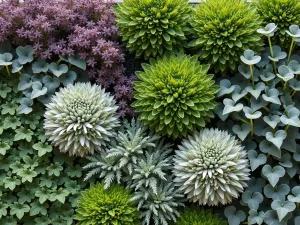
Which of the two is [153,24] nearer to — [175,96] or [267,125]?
[175,96]

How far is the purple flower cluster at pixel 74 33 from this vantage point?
240 centimetres

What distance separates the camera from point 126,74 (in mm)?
2590

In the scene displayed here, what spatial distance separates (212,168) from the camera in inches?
85.9

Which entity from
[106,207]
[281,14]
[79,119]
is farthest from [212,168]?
[281,14]

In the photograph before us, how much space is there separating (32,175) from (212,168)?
967 mm

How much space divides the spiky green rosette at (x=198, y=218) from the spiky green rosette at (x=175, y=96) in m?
0.43

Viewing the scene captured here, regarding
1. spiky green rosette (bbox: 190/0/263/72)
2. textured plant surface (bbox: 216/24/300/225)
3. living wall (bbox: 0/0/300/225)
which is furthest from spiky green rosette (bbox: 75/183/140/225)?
spiky green rosette (bbox: 190/0/263/72)

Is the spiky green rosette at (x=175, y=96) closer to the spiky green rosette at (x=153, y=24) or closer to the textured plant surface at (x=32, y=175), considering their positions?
the spiky green rosette at (x=153, y=24)

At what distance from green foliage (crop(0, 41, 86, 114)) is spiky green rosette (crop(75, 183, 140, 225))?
1.95 feet

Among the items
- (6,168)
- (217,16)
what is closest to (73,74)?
(6,168)

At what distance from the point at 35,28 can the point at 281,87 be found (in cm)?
143

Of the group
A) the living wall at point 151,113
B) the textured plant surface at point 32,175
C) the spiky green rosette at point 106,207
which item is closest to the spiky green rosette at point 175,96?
the living wall at point 151,113

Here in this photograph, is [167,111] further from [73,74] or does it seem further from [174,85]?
[73,74]

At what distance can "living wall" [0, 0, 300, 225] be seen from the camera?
225 cm
